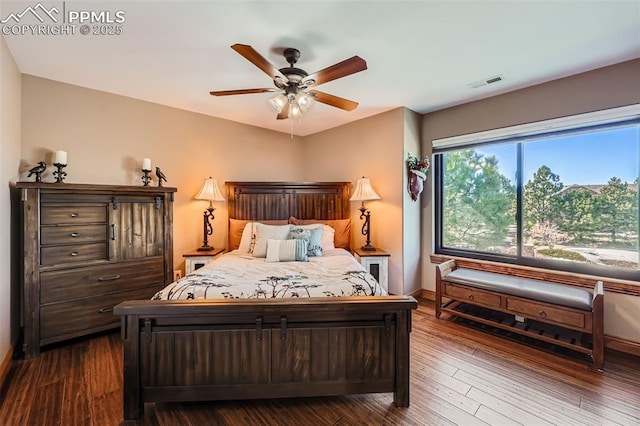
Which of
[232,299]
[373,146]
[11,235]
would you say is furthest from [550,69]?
[11,235]

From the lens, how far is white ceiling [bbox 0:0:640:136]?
5.66 feet

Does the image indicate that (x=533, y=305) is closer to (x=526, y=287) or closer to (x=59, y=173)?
(x=526, y=287)

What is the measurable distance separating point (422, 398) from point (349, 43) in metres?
2.71

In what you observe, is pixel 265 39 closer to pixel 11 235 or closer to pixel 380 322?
pixel 380 322

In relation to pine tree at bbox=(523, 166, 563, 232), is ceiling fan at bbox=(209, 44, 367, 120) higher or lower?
higher

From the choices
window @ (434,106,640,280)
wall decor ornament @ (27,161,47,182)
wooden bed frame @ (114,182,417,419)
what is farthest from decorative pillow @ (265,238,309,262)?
wall decor ornament @ (27,161,47,182)

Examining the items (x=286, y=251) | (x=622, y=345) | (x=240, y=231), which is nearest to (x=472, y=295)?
(x=622, y=345)

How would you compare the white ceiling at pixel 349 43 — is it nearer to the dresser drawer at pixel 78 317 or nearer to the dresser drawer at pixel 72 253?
the dresser drawer at pixel 72 253

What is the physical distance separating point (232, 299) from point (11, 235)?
2.27 metres

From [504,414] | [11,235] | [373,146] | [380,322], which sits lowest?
[504,414]

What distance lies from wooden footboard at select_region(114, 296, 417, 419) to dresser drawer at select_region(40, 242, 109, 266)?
1.41 meters

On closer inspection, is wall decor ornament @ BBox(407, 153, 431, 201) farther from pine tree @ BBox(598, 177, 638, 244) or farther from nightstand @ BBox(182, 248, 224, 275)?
nightstand @ BBox(182, 248, 224, 275)

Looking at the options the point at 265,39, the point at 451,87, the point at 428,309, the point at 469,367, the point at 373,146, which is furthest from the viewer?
the point at 373,146

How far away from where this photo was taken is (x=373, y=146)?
12.4 ft
